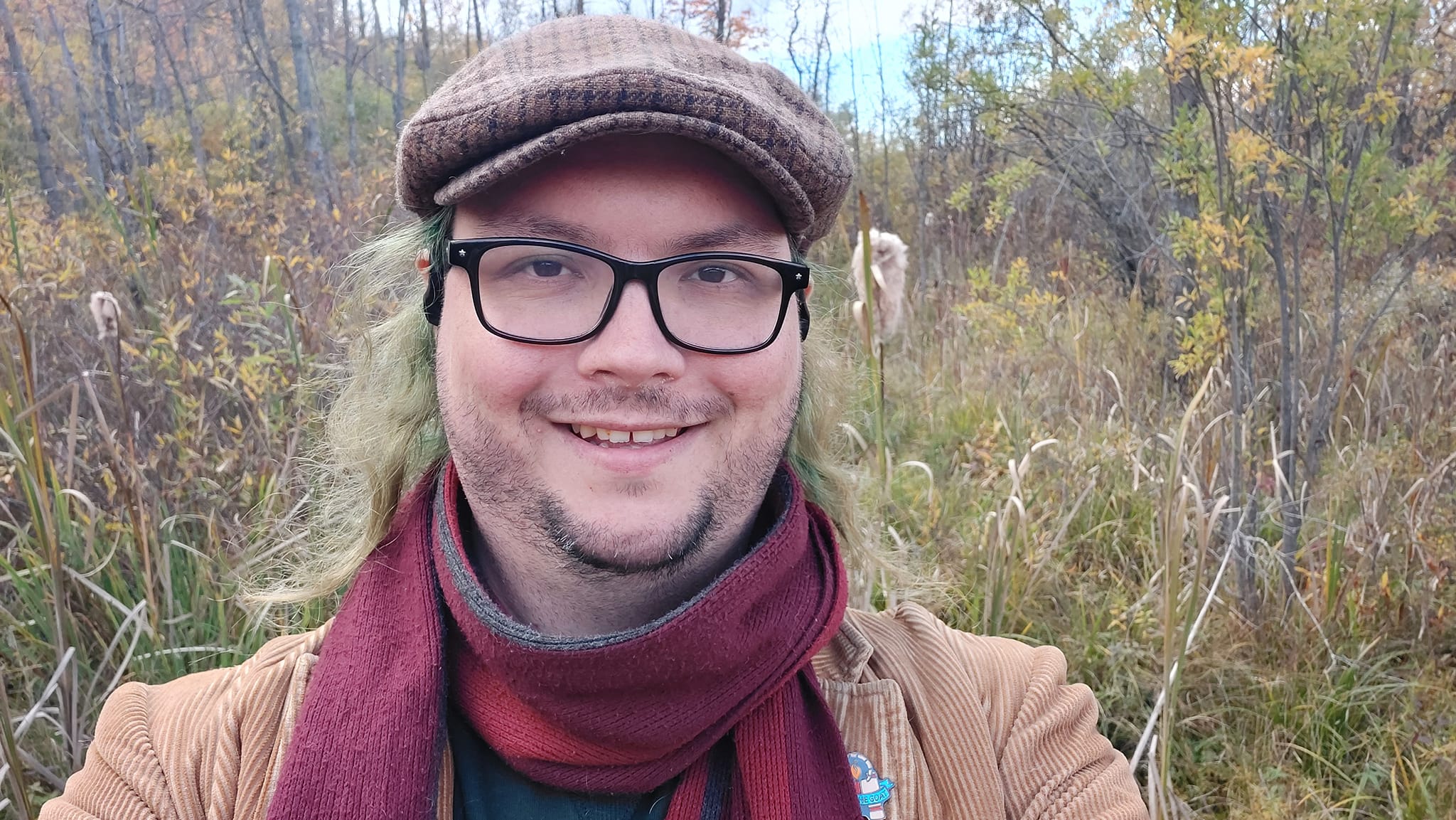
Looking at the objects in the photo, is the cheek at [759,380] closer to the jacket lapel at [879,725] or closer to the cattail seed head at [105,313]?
the jacket lapel at [879,725]

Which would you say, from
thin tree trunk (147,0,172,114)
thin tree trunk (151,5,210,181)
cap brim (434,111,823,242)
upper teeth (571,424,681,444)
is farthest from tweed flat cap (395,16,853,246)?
thin tree trunk (147,0,172,114)

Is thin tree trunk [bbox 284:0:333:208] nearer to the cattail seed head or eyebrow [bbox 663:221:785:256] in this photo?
the cattail seed head

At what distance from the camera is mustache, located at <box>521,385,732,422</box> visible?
1219mm

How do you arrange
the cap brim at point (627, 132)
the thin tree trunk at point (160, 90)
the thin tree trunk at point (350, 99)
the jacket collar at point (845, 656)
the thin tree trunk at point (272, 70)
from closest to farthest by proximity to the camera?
the cap brim at point (627, 132)
the jacket collar at point (845, 656)
the thin tree trunk at point (272, 70)
the thin tree trunk at point (350, 99)
the thin tree trunk at point (160, 90)

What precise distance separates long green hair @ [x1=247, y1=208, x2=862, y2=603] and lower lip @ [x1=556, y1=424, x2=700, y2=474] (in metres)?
0.45

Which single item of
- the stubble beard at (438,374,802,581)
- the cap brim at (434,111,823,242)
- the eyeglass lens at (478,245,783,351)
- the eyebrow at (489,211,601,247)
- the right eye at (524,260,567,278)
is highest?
the cap brim at (434,111,823,242)

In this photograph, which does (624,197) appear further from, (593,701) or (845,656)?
(845,656)

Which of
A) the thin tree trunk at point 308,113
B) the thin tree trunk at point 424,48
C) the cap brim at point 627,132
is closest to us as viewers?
the cap brim at point 627,132

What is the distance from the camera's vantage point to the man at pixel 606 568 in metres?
1.19

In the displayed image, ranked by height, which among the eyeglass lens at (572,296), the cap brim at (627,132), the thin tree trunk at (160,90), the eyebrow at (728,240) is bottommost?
the eyeglass lens at (572,296)

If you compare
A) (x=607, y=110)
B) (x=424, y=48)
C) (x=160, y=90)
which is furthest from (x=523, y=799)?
(x=160, y=90)

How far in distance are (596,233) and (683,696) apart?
2.05 ft

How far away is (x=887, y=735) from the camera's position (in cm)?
134

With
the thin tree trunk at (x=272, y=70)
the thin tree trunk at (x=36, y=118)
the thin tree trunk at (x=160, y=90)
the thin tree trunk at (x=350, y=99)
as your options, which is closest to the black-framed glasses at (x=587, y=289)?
the thin tree trunk at (x=36, y=118)
